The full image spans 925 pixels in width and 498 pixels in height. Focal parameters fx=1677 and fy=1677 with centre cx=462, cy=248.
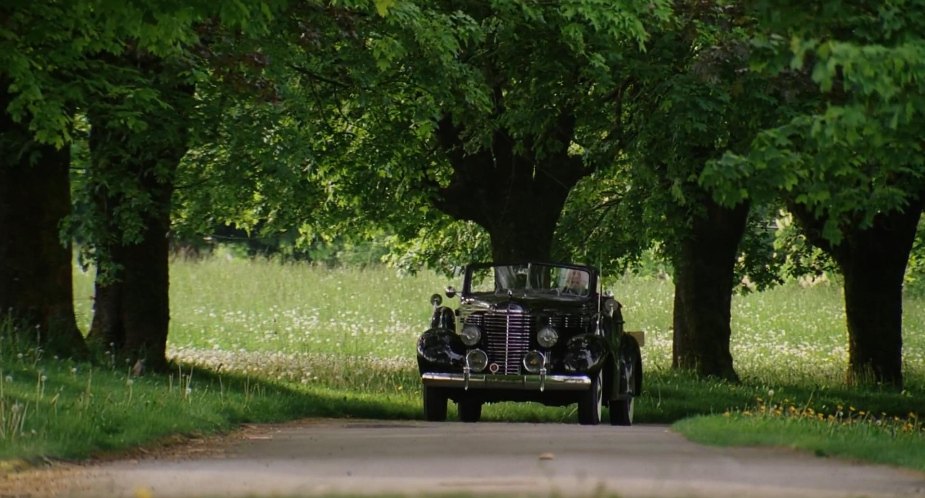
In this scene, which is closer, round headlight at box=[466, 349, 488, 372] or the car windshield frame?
round headlight at box=[466, 349, 488, 372]

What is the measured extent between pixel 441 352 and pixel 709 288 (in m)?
10.3

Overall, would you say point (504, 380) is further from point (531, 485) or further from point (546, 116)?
point (531, 485)

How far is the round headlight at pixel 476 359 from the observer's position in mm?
18547

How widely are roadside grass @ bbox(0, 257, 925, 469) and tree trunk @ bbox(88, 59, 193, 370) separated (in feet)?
2.81

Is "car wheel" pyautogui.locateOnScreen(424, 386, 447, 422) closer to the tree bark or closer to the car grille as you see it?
the car grille

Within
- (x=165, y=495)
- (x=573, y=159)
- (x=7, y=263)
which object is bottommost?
(x=165, y=495)

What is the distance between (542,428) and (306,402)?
15.9 feet

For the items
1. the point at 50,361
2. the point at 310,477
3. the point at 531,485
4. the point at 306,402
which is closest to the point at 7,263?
the point at 50,361

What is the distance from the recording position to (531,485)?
9.49 meters

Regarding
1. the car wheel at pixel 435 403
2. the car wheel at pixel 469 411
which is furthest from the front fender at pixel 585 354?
the car wheel at pixel 469 411

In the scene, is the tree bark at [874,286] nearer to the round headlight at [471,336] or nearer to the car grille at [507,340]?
the car grille at [507,340]

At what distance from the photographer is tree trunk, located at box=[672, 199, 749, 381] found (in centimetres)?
2780

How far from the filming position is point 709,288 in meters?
28.1

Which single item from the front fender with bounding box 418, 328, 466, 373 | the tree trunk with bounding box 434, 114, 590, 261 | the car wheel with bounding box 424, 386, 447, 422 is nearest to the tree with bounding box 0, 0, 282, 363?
the front fender with bounding box 418, 328, 466, 373
